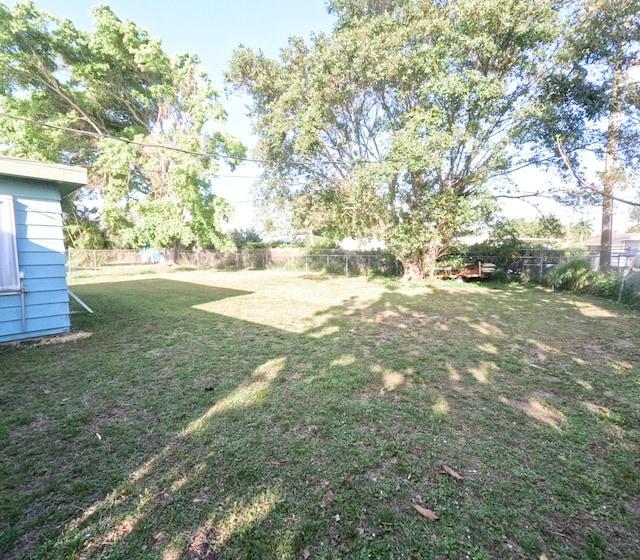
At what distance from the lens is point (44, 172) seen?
4094mm

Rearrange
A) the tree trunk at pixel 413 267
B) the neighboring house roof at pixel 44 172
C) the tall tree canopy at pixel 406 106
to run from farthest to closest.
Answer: the tree trunk at pixel 413 267 < the tall tree canopy at pixel 406 106 < the neighboring house roof at pixel 44 172

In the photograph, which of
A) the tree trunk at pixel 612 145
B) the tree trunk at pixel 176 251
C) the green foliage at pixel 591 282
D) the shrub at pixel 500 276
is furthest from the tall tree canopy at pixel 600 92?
the tree trunk at pixel 176 251

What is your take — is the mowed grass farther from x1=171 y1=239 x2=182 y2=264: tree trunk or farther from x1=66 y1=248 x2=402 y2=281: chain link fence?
x1=171 y1=239 x2=182 y2=264: tree trunk

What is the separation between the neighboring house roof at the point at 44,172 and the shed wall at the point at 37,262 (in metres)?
0.21

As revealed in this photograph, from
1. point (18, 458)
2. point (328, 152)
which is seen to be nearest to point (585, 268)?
point (328, 152)

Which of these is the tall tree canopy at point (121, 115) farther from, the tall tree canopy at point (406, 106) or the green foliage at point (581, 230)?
the green foliage at point (581, 230)

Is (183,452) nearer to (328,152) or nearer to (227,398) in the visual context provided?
(227,398)

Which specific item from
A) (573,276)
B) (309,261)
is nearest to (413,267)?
(573,276)

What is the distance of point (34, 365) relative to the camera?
3.49 meters

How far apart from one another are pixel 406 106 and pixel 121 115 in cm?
1607

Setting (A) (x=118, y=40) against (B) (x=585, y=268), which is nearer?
(B) (x=585, y=268)

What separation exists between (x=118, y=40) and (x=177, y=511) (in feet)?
62.6

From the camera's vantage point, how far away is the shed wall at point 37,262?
413 centimetres

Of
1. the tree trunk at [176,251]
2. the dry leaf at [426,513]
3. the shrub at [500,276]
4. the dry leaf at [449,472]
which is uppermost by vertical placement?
the tree trunk at [176,251]
